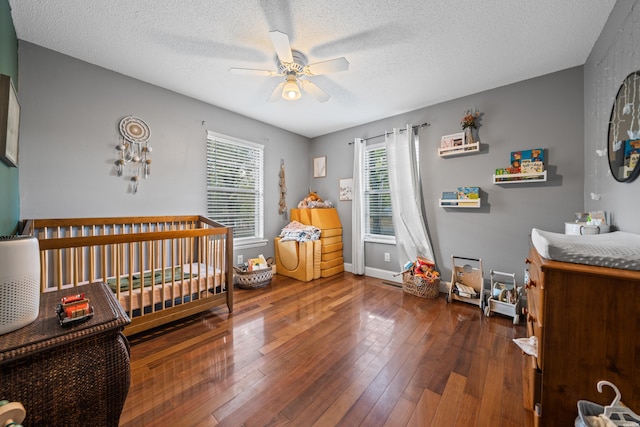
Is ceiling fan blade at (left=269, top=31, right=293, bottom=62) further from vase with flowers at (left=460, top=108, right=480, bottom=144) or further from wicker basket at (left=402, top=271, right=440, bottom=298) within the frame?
wicker basket at (left=402, top=271, right=440, bottom=298)

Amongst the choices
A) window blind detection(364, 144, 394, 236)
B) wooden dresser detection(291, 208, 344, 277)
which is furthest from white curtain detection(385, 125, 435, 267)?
wooden dresser detection(291, 208, 344, 277)

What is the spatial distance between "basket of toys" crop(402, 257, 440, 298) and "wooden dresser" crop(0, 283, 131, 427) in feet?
8.88

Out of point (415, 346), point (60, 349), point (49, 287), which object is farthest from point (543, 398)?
point (49, 287)

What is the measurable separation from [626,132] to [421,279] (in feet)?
6.45

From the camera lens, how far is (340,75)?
7.63 ft

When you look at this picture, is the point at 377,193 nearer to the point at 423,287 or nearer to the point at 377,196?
the point at 377,196

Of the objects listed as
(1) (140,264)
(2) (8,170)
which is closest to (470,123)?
(1) (140,264)

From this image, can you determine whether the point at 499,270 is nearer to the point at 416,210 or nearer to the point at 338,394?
the point at 416,210

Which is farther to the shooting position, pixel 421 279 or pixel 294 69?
pixel 421 279

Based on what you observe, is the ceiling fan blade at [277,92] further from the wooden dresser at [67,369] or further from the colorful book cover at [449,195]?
the colorful book cover at [449,195]

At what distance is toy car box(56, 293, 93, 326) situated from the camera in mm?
775

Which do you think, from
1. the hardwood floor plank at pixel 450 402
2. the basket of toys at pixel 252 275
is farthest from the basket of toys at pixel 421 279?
the basket of toys at pixel 252 275

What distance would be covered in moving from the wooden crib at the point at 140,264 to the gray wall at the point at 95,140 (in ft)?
0.45

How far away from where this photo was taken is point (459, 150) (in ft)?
8.87
